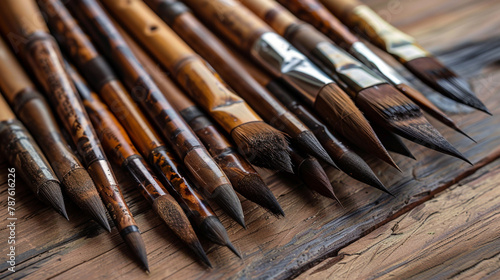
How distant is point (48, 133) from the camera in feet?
3.33

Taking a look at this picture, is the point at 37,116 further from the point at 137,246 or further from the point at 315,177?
the point at 315,177

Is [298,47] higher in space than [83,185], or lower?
higher

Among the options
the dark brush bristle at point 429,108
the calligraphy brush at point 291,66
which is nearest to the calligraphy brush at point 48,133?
the calligraphy brush at point 291,66

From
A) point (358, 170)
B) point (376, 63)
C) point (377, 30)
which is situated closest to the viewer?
point (358, 170)

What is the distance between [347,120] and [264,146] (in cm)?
18

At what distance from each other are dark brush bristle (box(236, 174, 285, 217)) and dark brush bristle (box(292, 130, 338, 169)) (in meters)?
0.11

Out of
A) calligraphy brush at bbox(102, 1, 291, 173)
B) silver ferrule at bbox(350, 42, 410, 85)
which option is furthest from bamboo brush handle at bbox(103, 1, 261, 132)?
silver ferrule at bbox(350, 42, 410, 85)

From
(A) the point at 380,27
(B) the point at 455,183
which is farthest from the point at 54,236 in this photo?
(A) the point at 380,27

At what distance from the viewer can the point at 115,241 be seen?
2.95 feet

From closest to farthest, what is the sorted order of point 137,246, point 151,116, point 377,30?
point 137,246 < point 151,116 < point 377,30

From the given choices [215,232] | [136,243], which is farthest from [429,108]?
[136,243]

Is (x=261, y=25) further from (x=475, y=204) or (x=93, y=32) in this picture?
(x=475, y=204)

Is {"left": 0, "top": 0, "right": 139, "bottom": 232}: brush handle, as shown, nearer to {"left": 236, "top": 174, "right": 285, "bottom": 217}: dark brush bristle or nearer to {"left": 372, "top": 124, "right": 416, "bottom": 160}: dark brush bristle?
{"left": 236, "top": 174, "right": 285, "bottom": 217}: dark brush bristle

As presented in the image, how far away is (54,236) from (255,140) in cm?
41
